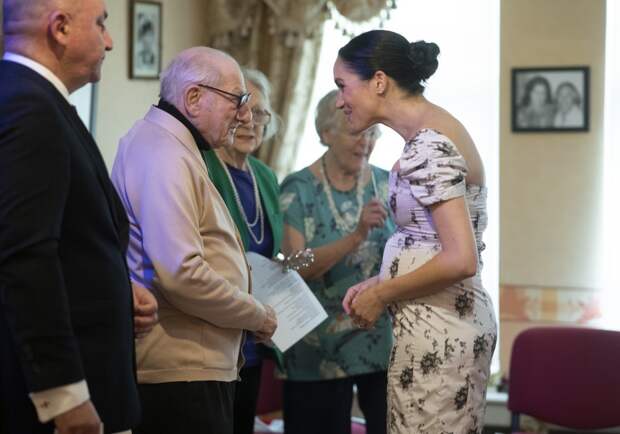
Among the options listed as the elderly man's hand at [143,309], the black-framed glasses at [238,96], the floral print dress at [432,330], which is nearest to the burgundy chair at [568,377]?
the floral print dress at [432,330]

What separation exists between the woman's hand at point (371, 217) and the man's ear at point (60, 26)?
1.52m

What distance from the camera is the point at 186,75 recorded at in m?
2.30

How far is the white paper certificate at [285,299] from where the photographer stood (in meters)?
2.77

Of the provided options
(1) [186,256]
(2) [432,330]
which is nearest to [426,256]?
(2) [432,330]

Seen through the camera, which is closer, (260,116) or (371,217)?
(260,116)

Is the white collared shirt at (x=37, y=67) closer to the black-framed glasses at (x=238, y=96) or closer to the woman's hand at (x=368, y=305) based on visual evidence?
the black-framed glasses at (x=238, y=96)

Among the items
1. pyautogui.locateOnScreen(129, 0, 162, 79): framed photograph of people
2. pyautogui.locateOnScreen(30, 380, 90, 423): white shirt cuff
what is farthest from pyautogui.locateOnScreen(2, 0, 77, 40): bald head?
pyautogui.locateOnScreen(129, 0, 162, 79): framed photograph of people

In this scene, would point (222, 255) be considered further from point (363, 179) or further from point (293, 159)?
point (293, 159)

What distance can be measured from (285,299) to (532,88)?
222 cm

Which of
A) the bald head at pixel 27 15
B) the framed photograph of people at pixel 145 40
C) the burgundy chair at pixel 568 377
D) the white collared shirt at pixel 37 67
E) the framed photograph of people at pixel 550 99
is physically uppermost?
the framed photograph of people at pixel 145 40

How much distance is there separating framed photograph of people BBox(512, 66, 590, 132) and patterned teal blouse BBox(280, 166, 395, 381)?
1561mm

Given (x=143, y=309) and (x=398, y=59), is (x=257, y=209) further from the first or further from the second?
(x=143, y=309)

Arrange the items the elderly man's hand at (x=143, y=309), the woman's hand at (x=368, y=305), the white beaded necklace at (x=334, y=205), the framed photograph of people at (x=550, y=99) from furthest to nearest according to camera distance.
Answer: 1. the framed photograph of people at (x=550, y=99)
2. the white beaded necklace at (x=334, y=205)
3. the woman's hand at (x=368, y=305)
4. the elderly man's hand at (x=143, y=309)

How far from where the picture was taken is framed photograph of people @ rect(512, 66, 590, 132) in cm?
452
